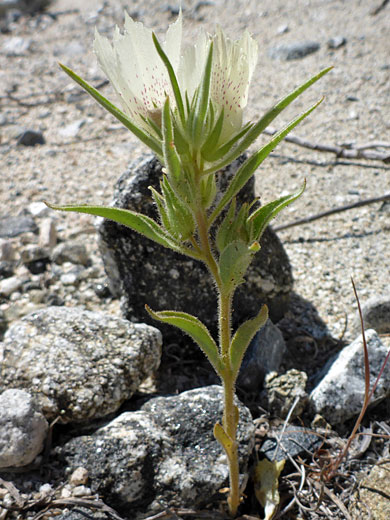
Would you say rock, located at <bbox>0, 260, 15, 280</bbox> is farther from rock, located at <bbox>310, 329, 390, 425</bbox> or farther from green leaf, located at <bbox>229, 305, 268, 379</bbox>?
green leaf, located at <bbox>229, 305, 268, 379</bbox>

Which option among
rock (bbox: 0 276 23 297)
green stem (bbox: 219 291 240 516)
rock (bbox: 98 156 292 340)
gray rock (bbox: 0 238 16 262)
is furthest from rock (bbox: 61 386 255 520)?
gray rock (bbox: 0 238 16 262)

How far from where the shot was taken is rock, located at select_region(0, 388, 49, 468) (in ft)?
5.67

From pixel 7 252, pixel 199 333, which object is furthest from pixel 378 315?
pixel 7 252

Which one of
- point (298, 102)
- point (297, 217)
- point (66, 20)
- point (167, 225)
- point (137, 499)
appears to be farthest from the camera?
point (66, 20)

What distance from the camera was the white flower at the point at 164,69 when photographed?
1072mm

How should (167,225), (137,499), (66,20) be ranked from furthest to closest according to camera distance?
(66,20), (137,499), (167,225)

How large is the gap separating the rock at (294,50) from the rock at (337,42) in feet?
0.36

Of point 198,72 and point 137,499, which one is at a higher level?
point 198,72

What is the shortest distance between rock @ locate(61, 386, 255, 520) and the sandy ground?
0.81 meters

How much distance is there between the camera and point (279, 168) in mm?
3484

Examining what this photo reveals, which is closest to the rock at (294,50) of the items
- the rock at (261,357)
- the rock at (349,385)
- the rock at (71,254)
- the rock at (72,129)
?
the rock at (72,129)

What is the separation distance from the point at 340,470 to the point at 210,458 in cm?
43

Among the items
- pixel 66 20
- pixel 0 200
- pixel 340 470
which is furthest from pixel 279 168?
pixel 66 20

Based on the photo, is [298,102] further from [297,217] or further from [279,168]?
[297,217]
